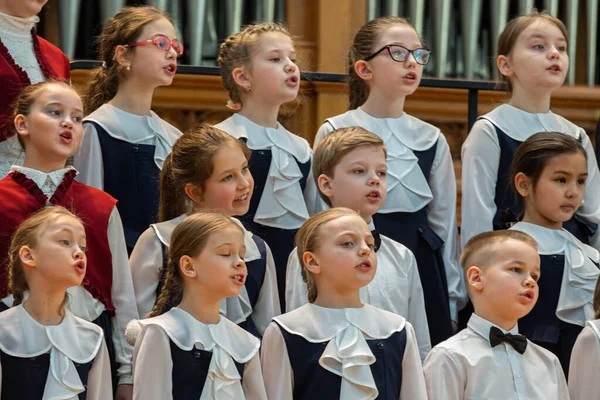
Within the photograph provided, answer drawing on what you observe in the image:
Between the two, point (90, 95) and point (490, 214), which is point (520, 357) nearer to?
point (490, 214)

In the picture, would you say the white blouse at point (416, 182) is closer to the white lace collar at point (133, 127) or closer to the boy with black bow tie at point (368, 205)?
the boy with black bow tie at point (368, 205)

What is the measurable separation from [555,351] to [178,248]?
5.06 feet

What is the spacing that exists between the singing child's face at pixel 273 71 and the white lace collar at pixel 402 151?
0.72 feet

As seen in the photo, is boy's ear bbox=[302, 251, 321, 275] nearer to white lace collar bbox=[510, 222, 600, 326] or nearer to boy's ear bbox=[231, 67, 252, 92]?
white lace collar bbox=[510, 222, 600, 326]

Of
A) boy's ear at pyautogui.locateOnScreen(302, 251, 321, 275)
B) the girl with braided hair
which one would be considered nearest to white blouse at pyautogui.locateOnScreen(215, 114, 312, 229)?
the girl with braided hair

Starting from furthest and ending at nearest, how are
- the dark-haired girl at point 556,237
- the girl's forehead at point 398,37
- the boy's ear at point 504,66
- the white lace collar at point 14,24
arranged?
the boy's ear at point 504,66
the girl's forehead at point 398,37
the white lace collar at point 14,24
the dark-haired girl at point 556,237

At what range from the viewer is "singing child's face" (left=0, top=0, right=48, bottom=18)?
4945 millimetres

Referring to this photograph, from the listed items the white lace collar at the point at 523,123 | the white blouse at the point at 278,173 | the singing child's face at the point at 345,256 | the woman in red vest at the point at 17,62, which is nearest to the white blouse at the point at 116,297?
the woman in red vest at the point at 17,62

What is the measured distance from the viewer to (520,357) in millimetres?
4348

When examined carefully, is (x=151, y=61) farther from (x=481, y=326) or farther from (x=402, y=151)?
(x=481, y=326)

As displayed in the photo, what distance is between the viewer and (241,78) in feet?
17.5

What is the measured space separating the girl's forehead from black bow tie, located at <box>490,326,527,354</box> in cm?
152

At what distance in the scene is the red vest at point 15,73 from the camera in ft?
15.5

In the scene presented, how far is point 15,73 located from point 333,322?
1561 millimetres
